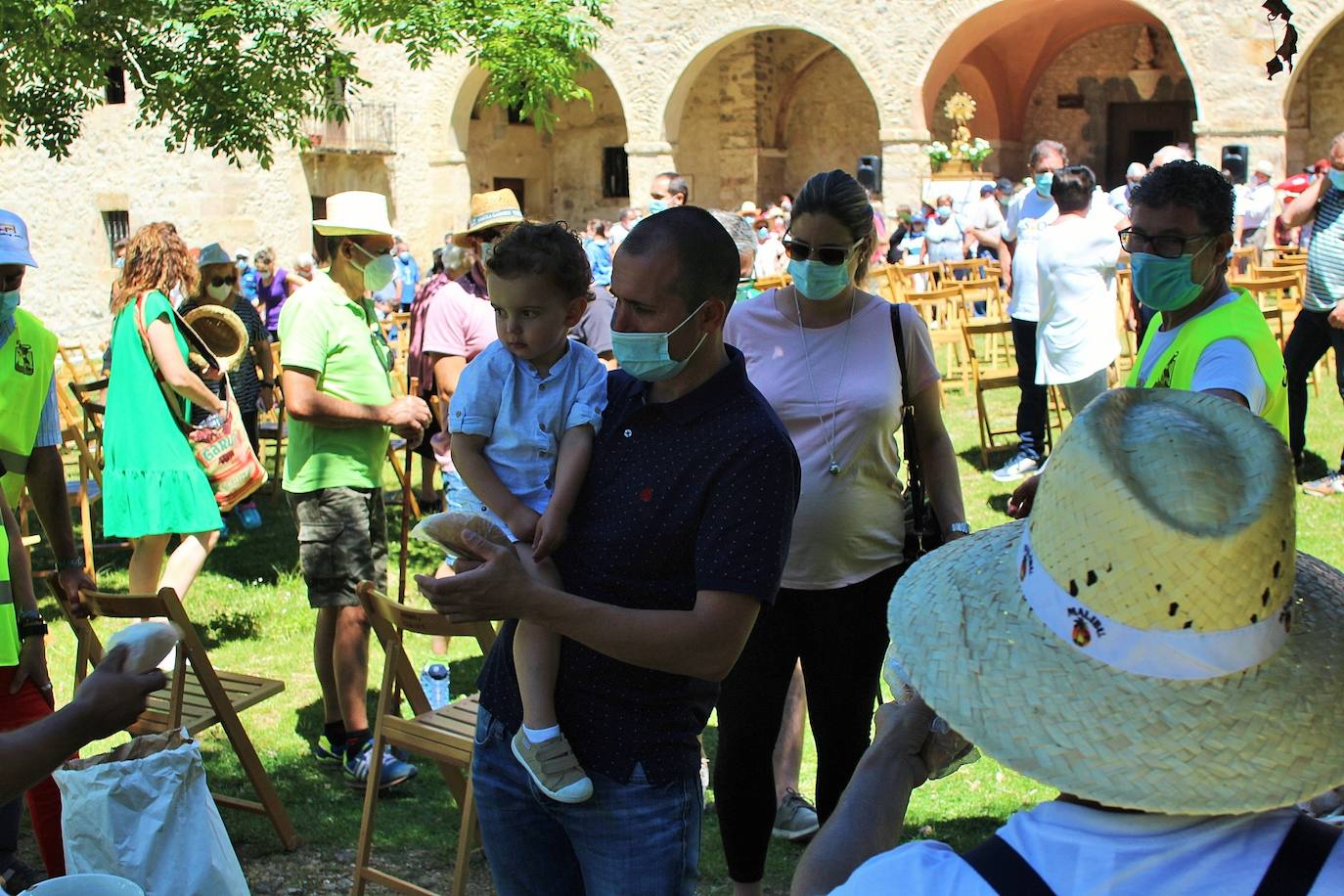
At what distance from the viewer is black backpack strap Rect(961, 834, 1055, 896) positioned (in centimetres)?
116

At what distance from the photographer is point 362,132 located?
86.8 ft

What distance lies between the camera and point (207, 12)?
261 inches

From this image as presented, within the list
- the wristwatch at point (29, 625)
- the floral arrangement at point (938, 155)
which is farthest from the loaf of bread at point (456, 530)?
the floral arrangement at point (938, 155)

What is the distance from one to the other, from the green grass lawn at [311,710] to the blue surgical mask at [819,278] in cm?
132

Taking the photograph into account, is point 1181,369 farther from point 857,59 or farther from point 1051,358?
point 857,59

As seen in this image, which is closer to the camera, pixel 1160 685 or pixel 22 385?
pixel 1160 685

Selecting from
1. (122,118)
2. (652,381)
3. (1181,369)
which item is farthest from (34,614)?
(122,118)

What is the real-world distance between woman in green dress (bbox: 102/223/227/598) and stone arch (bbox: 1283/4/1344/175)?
2196cm

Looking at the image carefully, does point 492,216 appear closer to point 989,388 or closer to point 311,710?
point 311,710

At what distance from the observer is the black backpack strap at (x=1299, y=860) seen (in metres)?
1.14

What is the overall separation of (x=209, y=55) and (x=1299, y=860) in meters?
6.88

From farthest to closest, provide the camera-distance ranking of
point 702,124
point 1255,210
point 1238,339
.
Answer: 1. point 702,124
2. point 1255,210
3. point 1238,339

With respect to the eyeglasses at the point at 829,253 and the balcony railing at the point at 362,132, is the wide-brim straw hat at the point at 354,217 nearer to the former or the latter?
the eyeglasses at the point at 829,253

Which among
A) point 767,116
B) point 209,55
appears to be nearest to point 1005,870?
point 209,55
